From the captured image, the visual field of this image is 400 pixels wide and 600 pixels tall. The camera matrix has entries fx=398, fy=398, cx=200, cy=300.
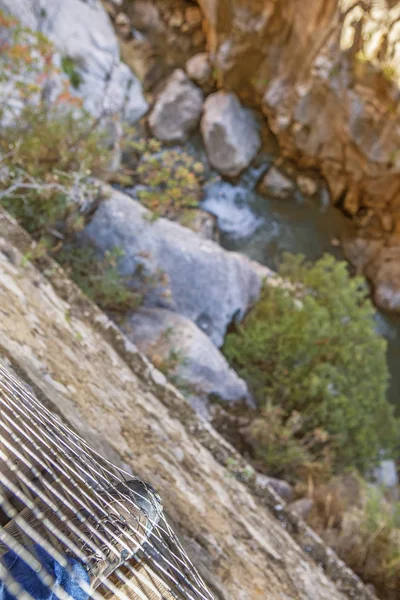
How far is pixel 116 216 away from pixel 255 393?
2.50 m

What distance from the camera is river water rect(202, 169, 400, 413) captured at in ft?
27.3

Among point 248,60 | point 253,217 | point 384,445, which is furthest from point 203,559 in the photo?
point 248,60

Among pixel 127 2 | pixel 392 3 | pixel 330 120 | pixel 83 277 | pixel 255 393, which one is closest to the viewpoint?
pixel 83 277

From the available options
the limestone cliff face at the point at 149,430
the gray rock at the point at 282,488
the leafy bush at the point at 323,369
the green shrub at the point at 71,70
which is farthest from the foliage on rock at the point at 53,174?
the gray rock at the point at 282,488

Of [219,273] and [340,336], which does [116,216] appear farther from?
[340,336]

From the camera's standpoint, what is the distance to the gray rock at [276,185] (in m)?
9.08

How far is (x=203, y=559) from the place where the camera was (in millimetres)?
1716

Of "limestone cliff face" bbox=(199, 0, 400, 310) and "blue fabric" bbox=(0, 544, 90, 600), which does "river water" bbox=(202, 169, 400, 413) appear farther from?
"blue fabric" bbox=(0, 544, 90, 600)

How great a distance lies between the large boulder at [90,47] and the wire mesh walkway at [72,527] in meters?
5.76

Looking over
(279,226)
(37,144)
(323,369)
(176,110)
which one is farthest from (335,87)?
(37,144)

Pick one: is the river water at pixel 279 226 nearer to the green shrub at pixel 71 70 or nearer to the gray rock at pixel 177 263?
the green shrub at pixel 71 70

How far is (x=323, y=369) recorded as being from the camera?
445cm

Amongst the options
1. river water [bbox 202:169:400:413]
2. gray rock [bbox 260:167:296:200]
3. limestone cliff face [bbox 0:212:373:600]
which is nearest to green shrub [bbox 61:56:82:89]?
river water [bbox 202:169:400:413]

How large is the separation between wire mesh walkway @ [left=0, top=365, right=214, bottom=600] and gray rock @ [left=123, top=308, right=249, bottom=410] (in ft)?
7.81
